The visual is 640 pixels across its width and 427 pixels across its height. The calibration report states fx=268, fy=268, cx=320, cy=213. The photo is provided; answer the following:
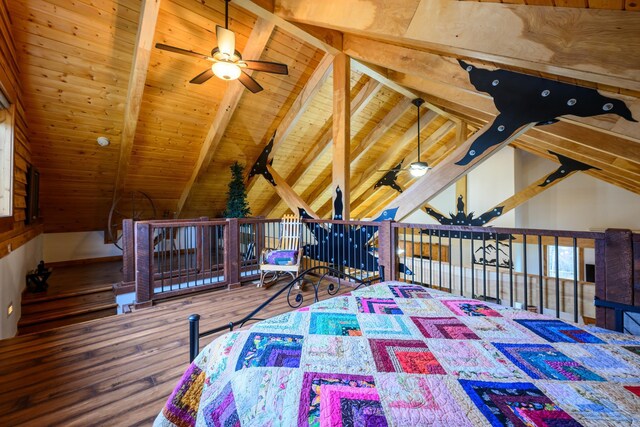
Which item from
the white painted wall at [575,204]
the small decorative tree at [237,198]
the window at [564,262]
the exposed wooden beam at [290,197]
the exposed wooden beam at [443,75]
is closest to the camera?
the exposed wooden beam at [443,75]

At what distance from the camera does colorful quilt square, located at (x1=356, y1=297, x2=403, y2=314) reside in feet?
5.29

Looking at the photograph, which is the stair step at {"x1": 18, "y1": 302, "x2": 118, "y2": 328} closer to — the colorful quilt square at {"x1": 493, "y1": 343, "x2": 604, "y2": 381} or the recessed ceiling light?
the recessed ceiling light

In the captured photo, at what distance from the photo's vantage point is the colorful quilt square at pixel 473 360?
3.27 ft

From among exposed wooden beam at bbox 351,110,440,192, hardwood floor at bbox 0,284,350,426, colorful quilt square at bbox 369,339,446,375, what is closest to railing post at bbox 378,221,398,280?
hardwood floor at bbox 0,284,350,426

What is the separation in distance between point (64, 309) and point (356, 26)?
16.9 ft

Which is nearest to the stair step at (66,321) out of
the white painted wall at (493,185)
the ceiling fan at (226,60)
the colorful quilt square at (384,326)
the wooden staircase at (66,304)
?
the wooden staircase at (66,304)

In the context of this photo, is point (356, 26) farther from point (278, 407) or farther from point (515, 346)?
point (278, 407)

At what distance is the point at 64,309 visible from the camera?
3656 millimetres

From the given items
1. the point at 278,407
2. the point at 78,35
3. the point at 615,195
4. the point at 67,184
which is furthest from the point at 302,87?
the point at 615,195

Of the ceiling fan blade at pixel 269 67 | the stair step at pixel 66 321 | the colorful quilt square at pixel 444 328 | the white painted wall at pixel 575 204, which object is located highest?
the ceiling fan blade at pixel 269 67

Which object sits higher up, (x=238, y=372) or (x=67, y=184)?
(x=67, y=184)

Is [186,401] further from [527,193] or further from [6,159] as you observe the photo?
[527,193]

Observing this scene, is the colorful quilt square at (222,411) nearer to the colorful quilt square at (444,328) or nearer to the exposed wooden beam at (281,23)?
the colorful quilt square at (444,328)

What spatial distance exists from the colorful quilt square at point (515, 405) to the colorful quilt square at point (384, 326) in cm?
40
